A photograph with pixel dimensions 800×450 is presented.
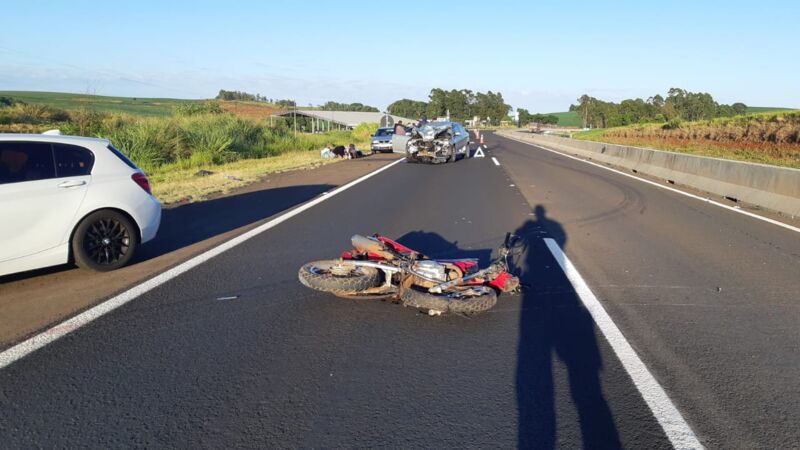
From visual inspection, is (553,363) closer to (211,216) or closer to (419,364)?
(419,364)

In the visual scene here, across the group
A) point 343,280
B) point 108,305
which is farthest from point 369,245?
point 108,305

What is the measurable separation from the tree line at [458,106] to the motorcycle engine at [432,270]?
170405 mm

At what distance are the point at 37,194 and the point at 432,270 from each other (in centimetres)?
433

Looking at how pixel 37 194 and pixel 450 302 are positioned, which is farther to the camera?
pixel 37 194

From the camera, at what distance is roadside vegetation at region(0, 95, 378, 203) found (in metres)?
18.0

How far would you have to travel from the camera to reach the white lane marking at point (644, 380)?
144 inches

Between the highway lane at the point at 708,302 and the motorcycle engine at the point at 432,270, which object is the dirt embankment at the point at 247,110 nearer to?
the highway lane at the point at 708,302

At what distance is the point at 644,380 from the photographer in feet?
14.4

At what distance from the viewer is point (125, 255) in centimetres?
743

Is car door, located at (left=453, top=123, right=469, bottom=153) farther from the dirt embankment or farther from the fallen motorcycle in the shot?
the dirt embankment

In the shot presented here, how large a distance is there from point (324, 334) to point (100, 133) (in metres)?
21.3

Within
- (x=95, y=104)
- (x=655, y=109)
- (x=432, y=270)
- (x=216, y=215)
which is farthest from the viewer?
(x=655, y=109)

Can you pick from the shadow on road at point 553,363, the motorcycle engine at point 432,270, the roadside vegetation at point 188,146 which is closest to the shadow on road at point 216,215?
the roadside vegetation at point 188,146

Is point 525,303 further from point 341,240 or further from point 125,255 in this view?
point 125,255
